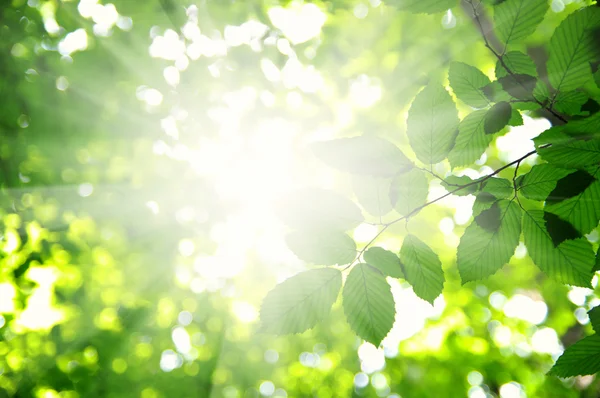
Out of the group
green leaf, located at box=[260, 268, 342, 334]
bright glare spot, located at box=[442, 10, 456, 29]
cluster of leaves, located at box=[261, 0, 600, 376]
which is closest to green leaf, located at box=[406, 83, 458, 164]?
cluster of leaves, located at box=[261, 0, 600, 376]

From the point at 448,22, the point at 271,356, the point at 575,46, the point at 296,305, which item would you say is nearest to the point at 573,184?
the point at 575,46

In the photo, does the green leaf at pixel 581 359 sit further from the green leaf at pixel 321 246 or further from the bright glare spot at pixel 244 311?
the bright glare spot at pixel 244 311

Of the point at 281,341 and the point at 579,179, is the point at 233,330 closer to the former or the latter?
the point at 281,341

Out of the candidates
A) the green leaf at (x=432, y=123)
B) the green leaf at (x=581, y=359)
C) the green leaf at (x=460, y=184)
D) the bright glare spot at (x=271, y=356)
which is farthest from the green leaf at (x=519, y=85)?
the bright glare spot at (x=271, y=356)

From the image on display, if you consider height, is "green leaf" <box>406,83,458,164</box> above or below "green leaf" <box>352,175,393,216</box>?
above

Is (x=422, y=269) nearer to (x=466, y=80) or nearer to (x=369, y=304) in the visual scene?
(x=369, y=304)

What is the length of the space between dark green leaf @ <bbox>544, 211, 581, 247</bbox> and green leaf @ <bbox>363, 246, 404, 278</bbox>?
332mm

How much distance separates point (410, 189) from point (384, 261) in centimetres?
19

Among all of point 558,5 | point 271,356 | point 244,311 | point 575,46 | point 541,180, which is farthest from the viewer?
point 271,356

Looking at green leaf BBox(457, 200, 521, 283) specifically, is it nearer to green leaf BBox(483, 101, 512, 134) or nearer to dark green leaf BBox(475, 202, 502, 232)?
dark green leaf BBox(475, 202, 502, 232)

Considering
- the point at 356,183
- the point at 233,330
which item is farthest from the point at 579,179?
the point at 233,330

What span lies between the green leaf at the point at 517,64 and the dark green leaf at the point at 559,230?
0.32 metres

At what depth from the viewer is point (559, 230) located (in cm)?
76

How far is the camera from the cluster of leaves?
0.74m
